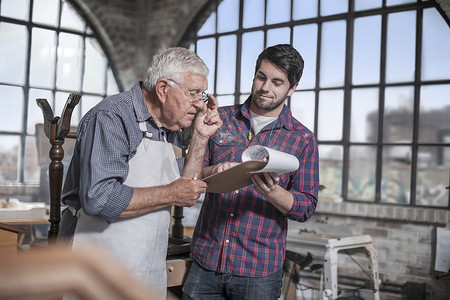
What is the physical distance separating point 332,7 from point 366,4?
0.36 m

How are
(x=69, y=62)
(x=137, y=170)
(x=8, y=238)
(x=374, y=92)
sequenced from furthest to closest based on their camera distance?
(x=69, y=62), (x=374, y=92), (x=8, y=238), (x=137, y=170)

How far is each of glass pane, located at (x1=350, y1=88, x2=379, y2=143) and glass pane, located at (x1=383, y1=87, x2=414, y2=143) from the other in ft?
0.38

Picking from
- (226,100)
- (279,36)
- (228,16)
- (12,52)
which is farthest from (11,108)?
(279,36)

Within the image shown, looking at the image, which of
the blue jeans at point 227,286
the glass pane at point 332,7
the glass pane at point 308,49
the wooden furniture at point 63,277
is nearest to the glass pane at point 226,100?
the glass pane at point 308,49

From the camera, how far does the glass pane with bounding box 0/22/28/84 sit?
19.5 ft

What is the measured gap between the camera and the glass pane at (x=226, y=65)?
19.4ft

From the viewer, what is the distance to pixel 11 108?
19.7 feet

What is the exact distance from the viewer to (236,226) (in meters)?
2.07

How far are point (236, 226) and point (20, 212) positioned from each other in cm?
273

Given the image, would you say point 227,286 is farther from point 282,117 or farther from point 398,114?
point 398,114

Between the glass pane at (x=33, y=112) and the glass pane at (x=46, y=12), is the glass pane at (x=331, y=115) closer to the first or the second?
the glass pane at (x=33, y=112)

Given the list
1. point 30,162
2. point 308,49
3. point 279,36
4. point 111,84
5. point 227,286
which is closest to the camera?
point 227,286

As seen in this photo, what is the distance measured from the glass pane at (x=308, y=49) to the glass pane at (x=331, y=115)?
214mm

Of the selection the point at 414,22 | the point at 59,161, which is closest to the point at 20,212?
the point at 59,161
